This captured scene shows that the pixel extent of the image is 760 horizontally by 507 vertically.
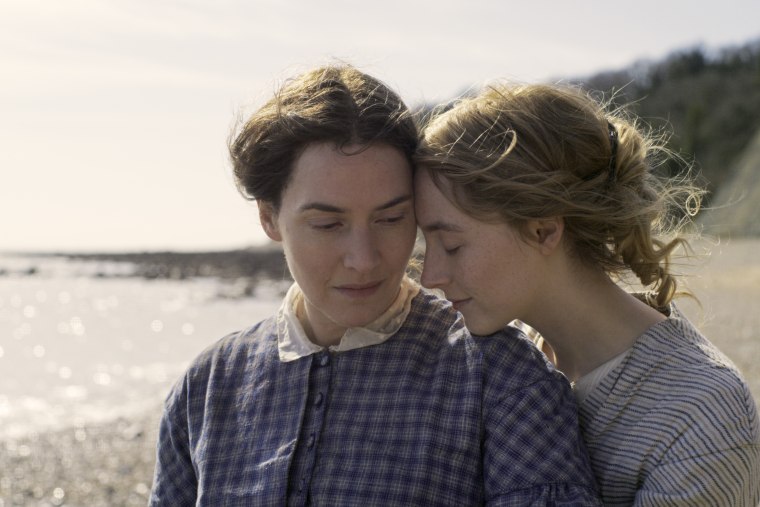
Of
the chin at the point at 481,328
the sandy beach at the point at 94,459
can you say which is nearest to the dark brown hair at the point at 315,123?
the chin at the point at 481,328

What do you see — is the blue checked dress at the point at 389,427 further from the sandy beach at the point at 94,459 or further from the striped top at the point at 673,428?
the sandy beach at the point at 94,459

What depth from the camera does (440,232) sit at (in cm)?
230

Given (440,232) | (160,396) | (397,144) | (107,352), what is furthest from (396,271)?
(107,352)

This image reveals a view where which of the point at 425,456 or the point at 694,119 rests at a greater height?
the point at 425,456

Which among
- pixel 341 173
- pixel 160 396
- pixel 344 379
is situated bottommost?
pixel 160 396

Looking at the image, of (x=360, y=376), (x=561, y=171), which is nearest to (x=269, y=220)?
(x=360, y=376)

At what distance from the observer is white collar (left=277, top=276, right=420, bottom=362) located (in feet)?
7.95

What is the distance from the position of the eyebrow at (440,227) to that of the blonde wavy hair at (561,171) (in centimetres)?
5

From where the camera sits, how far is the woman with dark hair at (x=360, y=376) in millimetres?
2191

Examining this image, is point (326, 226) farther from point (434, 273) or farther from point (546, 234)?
point (546, 234)

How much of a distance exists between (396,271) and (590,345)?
19.5 inches

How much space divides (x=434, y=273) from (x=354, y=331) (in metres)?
0.28

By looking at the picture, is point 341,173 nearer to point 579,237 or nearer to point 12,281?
point 579,237

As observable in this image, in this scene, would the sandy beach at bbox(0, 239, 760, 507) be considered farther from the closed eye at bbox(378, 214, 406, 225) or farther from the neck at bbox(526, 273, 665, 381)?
the closed eye at bbox(378, 214, 406, 225)
